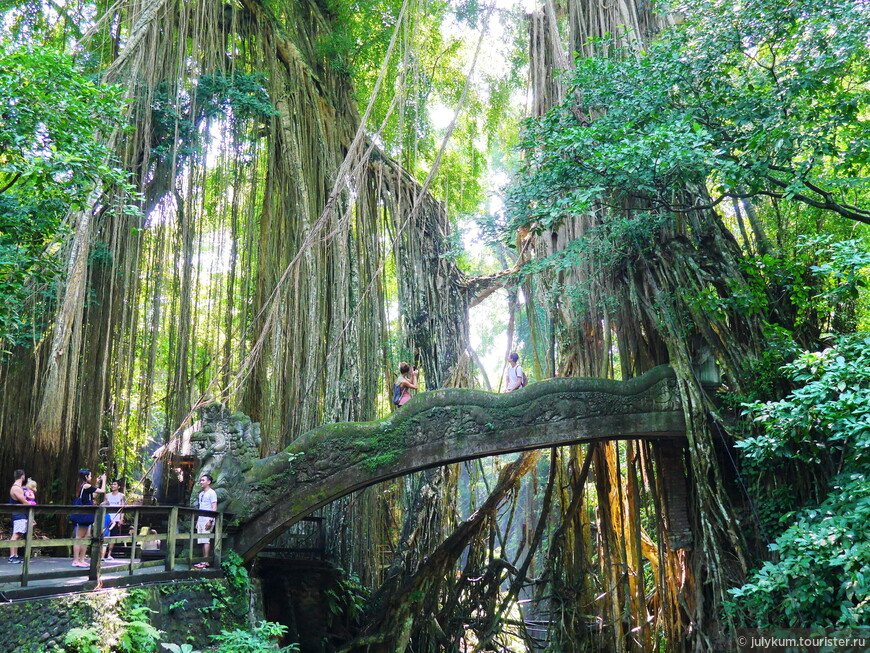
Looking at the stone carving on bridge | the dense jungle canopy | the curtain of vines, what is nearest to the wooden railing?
the stone carving on bridge

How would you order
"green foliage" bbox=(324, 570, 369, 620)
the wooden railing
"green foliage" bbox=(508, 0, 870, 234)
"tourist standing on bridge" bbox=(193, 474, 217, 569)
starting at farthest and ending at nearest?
"green foliage" bbox=(324, 570, 369, 620) → "tourist standing on bridge" bbox=(193, 474, 217, 569) → "green foliage" bbox=(508, 0, 870, 234) → the wooden railing

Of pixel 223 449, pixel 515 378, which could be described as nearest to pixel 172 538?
pixel 223 449

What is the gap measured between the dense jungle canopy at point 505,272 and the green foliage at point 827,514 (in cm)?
2

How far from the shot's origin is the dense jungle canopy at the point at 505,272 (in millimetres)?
4453

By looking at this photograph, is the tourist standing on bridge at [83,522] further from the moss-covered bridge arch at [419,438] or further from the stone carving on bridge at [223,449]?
the moss-covered bridge arch at [419,438]

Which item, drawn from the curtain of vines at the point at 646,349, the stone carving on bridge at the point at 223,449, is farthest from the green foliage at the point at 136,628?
the curtain of vines at the point at 646,349

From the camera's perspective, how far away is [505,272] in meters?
9.22

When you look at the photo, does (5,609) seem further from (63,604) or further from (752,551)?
(752,551)

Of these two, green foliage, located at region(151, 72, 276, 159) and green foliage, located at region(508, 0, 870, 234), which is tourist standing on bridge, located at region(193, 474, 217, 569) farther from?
green foliage, located at region(151, 72, 276, 159)

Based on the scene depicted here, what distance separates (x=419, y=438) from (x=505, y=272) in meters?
4.17

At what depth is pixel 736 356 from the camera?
5.43m

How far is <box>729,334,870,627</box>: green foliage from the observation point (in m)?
3.72

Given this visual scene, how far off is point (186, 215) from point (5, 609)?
4.37 metres

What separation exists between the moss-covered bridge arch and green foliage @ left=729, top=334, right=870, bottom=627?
46.8 inches
